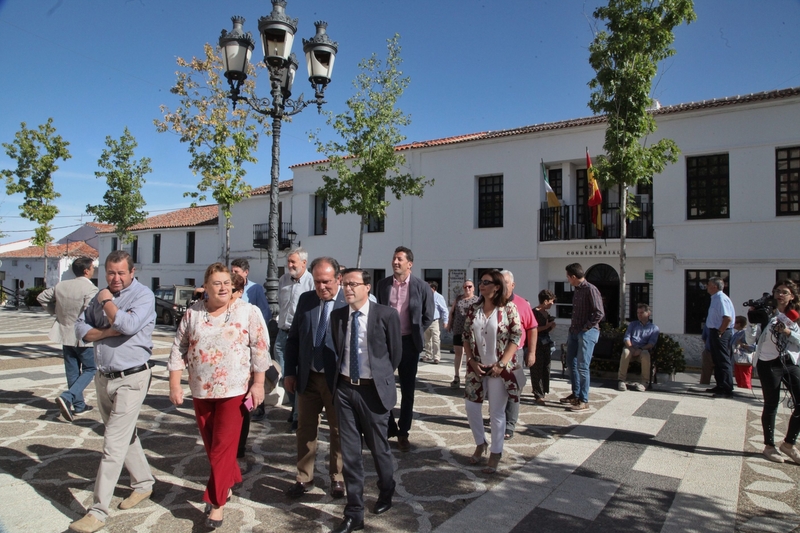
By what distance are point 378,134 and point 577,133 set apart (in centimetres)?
669

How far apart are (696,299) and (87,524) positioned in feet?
55.2

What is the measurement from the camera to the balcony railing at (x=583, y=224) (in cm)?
1722

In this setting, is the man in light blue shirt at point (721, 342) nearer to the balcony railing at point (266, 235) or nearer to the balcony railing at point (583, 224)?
the balcony railing at point (583, 224)

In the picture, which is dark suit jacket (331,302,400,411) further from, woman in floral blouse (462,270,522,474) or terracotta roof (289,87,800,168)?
terracotta roof (289,87,800,168)

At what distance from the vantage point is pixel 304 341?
417 centimetres

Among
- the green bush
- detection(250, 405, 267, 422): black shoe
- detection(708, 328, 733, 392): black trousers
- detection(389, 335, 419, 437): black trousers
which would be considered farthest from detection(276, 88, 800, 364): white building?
the green bush

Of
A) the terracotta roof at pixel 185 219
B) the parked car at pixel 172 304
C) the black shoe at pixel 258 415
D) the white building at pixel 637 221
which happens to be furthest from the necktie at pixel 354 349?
the terracotta roof at pixel 185 219

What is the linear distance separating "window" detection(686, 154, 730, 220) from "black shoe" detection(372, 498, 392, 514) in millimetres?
15776

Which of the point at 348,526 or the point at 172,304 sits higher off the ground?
the point at 172,304

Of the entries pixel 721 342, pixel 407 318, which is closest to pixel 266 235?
pixel 721 342

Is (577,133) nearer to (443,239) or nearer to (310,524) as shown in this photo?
(443,239)

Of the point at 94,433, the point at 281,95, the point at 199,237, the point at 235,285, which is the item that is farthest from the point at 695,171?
the point at 199,237

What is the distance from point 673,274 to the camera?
1658 centimetres

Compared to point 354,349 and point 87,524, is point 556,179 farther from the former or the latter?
point 87,524
